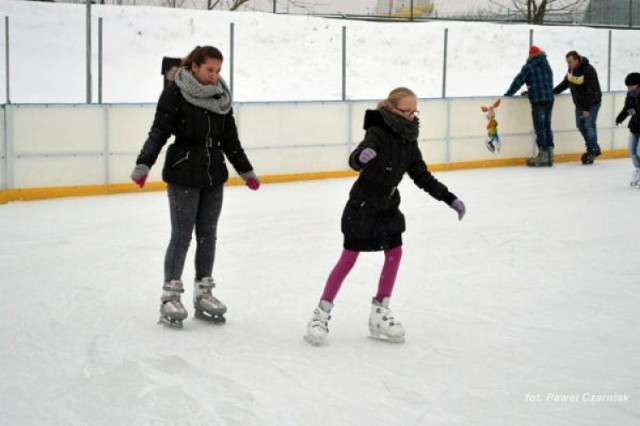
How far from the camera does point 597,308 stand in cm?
557

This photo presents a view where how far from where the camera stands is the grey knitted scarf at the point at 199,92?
4977mm

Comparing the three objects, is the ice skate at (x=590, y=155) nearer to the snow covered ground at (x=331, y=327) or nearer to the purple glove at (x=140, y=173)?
the snow covered ground at (x=331, y=327)

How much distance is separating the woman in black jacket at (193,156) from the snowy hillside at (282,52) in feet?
47.7

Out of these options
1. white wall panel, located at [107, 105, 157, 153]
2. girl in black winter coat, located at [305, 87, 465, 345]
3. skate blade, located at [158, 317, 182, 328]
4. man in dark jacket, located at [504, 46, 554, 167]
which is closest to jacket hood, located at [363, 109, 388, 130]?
girl in black winter coat, located at [305, 87, 465, 345]

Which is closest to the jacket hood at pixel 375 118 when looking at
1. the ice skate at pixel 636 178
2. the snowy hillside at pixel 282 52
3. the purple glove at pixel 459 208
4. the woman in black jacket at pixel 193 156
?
the purple glove at pixel 459 208

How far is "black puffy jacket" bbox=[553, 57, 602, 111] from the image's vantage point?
13.9 metres

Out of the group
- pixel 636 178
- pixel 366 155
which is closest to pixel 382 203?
pixel 366 155

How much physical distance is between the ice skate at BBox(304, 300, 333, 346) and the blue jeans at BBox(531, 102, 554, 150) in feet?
31.3

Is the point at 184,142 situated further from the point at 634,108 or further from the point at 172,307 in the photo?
the point at 634,108

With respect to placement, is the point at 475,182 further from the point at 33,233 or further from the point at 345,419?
the point at 345,419

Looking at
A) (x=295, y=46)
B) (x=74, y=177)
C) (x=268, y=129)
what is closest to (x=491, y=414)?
(x=74, y=177)

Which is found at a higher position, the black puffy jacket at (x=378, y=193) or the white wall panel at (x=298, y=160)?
the black puffy jacket at (x=378, y=193)

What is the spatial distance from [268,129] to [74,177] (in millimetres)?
2477

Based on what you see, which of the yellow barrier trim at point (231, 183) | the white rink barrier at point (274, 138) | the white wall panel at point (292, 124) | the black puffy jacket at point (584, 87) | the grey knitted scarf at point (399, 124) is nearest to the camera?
the grey knitted scarf at point (399, 124)
